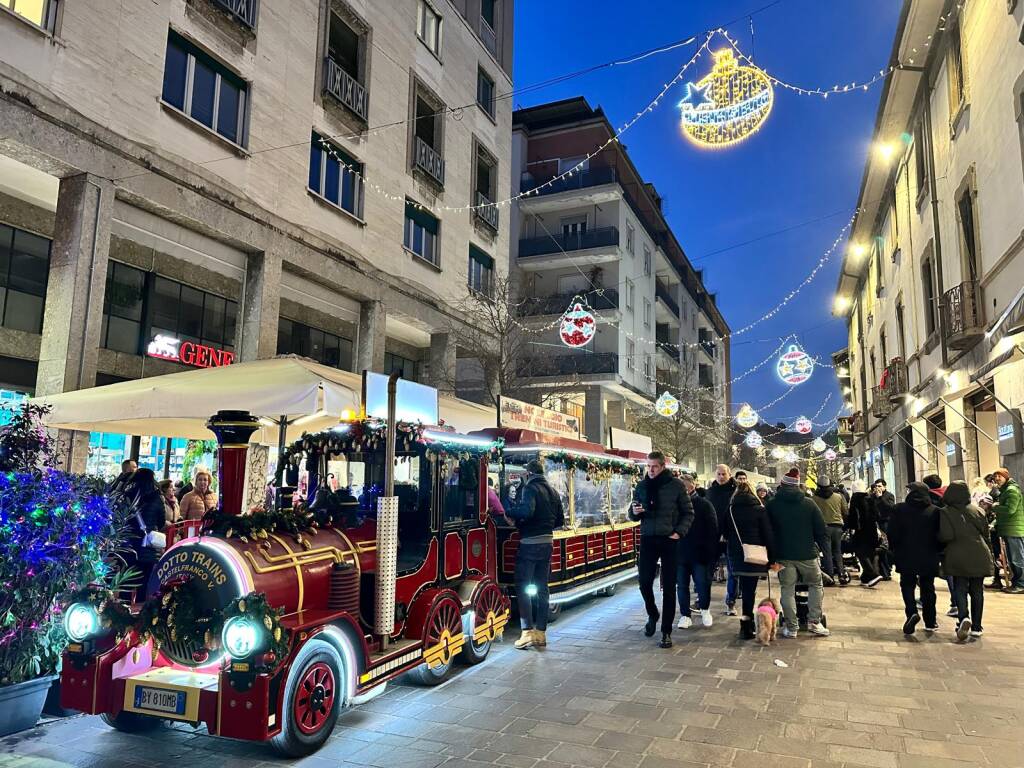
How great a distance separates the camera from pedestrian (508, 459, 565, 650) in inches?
299

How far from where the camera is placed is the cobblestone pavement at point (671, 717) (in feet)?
14.7

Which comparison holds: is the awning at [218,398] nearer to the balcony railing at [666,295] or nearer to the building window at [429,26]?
the building window at [429,26]

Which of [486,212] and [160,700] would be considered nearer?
[160,700]

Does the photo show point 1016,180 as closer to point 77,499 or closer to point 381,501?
point 381,501

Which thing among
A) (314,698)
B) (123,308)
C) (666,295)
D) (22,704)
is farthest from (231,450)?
(666,295)

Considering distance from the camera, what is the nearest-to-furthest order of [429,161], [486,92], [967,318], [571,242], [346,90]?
[967,318], [346,90], [429,161], [486,92], [571,242]

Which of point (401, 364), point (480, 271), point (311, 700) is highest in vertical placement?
point (480, 271)

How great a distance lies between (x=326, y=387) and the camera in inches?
262

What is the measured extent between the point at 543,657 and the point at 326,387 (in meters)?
3.56

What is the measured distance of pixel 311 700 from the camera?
4.63 metres

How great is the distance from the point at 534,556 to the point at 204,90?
11140mm

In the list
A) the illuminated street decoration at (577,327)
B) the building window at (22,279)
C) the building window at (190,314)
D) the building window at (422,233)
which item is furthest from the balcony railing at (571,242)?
the building window at (22,279)

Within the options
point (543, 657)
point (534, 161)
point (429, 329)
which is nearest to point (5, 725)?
point (543, 657)

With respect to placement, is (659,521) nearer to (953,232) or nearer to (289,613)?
(289,613)
